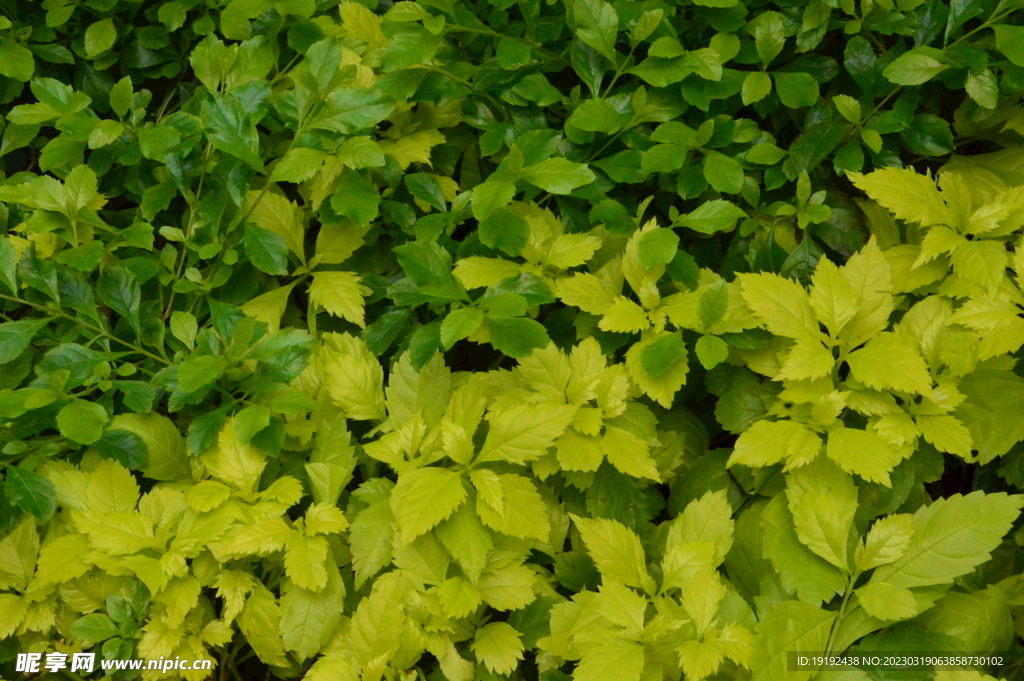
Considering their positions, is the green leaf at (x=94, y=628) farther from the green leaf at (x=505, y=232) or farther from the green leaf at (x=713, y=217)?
the green leaf at (x=713, y=217)

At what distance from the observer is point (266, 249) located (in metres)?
1.79

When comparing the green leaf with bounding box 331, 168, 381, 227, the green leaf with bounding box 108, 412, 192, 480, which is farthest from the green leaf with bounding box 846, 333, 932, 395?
the green leaf with bounding box 108, 412, 192, 480

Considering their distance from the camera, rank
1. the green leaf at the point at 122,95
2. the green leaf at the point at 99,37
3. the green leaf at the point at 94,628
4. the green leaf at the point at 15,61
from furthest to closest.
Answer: the green leaf at the point at 99,37
the green leaf at the point at 15,61
the green leaf at the point at 122,95
the green leaf at the point at 94,628

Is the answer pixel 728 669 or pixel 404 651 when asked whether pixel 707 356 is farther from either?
pixel 404 651

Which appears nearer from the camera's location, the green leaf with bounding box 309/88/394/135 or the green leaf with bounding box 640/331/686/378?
the green leaf with bounding box 640/331/686/378

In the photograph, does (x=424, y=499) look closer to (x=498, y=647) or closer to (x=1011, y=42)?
(x=498, y=647)

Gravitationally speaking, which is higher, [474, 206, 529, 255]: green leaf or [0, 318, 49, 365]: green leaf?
[474, 206, 529, 255]: green leaf

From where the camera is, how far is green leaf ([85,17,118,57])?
218 cm

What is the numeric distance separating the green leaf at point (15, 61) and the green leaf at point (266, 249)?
Result: 2.92 ft

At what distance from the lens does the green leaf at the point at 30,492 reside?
1.63 meters


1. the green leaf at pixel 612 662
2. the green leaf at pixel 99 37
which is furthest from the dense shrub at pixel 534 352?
the green leaf at pixel 99 37

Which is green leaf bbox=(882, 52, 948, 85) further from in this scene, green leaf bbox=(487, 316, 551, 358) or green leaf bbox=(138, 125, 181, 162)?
green leaf bbox=(138, 125, 181, 162)

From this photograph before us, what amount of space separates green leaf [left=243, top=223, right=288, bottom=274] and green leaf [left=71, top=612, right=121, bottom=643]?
2.78 feet

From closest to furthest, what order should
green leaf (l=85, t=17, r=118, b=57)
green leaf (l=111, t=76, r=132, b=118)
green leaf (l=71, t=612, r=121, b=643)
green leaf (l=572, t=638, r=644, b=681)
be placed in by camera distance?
1. green leaf (l=572, t=638, r=644, b=681)
2. green leaf (l=71, t=612, r=121, b=643)
3. green leaf (l=111, t=76, r=132, b=118)
4. green leaf (l=85, t=17, r=118, b=57)
